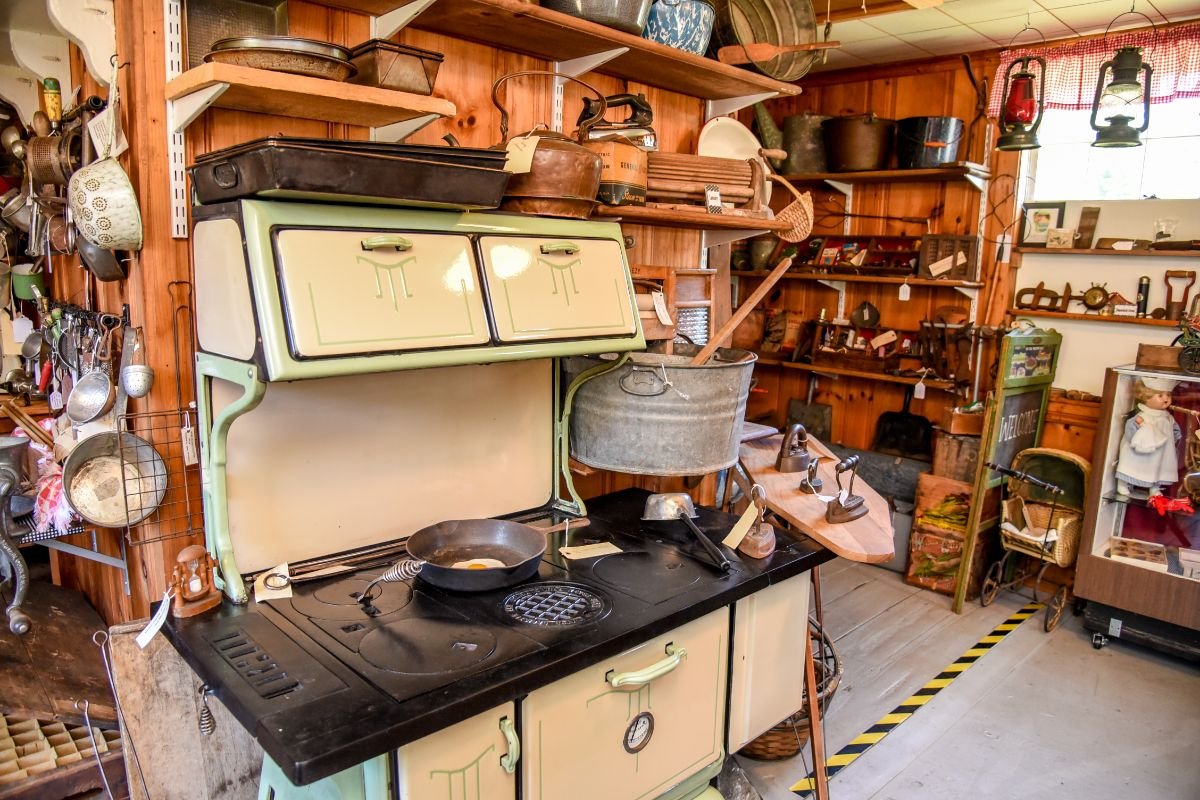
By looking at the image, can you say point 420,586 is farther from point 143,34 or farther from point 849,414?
point 849,414

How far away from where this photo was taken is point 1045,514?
11.9 ft

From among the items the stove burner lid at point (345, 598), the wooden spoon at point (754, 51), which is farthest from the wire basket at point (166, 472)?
the wooden spoon at point (754, 51)

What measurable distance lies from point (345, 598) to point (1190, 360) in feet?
10.6

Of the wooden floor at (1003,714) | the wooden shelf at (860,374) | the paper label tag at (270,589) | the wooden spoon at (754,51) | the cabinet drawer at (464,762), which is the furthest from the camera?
the wooden shelf at (860,374)

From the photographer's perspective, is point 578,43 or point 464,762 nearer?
point 464,762

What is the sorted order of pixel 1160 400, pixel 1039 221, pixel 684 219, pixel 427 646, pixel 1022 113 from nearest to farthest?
pixel 427 646 → pixel 684 219 → pixel 1160 400 → pixel 1022 113 → pixel 1039 221

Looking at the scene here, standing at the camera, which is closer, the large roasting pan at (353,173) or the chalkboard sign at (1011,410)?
the large roasting pan at (353,173)

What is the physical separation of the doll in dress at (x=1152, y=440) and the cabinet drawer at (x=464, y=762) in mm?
3040

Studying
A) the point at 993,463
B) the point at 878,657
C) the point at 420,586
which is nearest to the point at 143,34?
the point at 420,586

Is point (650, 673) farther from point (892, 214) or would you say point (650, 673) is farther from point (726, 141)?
point (892, 214)

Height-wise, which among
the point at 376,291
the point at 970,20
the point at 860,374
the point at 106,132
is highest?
the point at 970,20

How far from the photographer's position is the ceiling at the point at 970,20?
10.7ft

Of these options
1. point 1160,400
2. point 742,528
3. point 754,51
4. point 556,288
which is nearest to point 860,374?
point 1160,400

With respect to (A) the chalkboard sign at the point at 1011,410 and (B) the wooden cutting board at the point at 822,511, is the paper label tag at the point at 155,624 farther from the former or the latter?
(A) the chalkboard sign at the point at 1011,410
